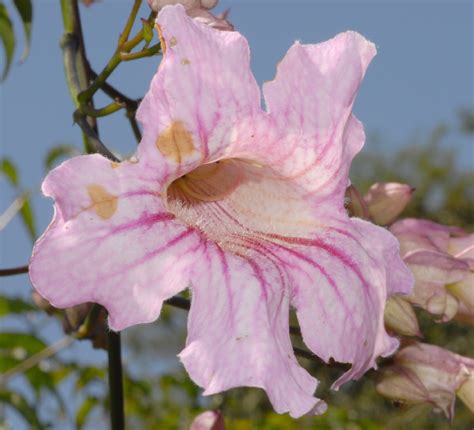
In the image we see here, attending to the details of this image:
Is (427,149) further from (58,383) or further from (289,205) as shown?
(289,205)

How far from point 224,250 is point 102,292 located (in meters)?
0.19

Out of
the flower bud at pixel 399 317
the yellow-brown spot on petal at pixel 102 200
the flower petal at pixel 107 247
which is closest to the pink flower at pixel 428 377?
the flower bud at pixel 399 317

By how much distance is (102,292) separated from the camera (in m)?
0.92

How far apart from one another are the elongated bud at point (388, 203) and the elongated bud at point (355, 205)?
0.24ft

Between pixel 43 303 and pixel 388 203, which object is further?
pixel 43 303

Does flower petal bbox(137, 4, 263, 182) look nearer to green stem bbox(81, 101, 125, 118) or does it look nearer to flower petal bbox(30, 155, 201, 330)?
flower petal bbox(30, 155, 201, 330)

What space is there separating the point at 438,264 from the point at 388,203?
13cm

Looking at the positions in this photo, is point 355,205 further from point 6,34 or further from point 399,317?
point 6,34

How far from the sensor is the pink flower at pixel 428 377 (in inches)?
51.9

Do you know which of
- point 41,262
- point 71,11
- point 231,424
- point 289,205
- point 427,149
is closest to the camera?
point 41,262

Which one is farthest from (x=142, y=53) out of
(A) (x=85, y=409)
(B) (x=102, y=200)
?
(A) (x=85, y=409)

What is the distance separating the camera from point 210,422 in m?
1.38

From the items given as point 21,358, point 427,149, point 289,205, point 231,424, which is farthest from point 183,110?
point 427,149

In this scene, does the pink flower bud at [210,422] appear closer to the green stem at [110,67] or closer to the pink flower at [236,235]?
the pink flower at [236,235]
